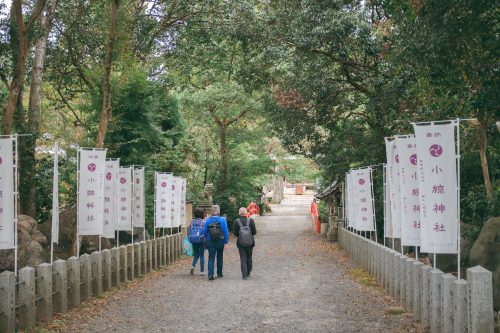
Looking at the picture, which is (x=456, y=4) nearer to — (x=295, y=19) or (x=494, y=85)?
(x=494, y=85)

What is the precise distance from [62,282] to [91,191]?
9.34 feet

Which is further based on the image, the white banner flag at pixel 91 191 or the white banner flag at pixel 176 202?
the white banner flag at pixel 176 202

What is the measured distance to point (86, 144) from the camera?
21.0 meters

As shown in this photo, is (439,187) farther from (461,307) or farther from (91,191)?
(91,191)

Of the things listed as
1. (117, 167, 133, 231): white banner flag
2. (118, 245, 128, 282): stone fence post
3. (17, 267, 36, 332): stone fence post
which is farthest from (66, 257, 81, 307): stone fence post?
(117, 167, 133, 231): white banner flag

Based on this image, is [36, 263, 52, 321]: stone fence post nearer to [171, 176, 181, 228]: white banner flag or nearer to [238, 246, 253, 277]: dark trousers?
[238, 246, 253, 277]: dark trousers

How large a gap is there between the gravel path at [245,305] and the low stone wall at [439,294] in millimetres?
342

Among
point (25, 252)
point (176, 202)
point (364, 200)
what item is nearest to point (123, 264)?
point (25, 252)

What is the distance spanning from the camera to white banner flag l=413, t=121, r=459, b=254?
850 centimetres

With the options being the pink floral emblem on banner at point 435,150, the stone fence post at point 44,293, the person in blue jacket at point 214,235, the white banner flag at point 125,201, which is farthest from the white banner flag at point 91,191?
the pink floral emblem on banner at point 435,150

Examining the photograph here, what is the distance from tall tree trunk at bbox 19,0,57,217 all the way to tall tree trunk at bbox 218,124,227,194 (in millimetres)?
16313

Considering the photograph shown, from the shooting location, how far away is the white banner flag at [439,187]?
850 cm

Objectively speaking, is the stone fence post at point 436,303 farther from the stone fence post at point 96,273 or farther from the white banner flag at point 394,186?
the stone fence post at point 96,273

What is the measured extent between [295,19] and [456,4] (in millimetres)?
9296
